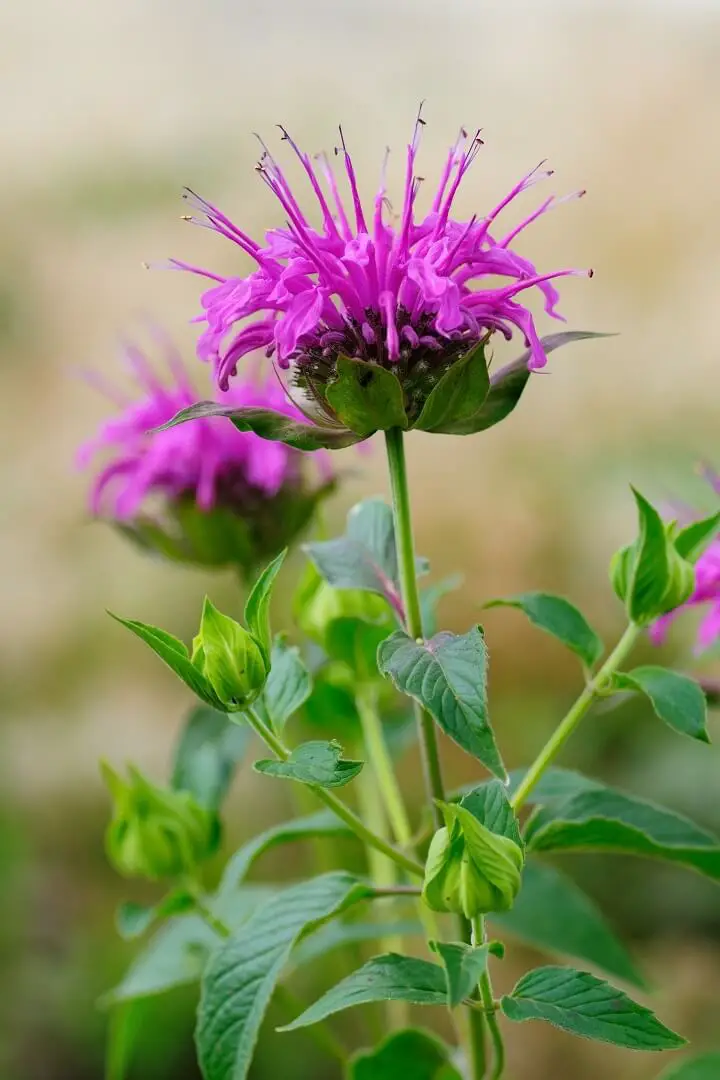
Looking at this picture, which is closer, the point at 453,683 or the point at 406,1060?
the point at 453,683

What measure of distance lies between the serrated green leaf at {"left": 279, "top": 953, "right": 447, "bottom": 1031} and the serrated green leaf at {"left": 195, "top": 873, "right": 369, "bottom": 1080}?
2 cm

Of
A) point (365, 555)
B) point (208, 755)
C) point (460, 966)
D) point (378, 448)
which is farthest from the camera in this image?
point (378, 448)

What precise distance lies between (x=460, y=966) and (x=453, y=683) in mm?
65

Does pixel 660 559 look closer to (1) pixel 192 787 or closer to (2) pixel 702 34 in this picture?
(1) pixel 192 787

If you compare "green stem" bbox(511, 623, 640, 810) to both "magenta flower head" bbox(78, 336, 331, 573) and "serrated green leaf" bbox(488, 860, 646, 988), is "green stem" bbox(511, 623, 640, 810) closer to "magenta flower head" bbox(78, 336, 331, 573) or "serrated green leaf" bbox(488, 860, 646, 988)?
"serrated green leaf" bbox(488, 860, 646, 988)

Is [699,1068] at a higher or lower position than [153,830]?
lower

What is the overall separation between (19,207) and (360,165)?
565 mm

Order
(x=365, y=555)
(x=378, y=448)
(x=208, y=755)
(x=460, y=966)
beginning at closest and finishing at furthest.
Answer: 1. (x=460, y=966)
2. (x=365, y=555)
3. (x=208, y=755)
4. (x=378, y=448)

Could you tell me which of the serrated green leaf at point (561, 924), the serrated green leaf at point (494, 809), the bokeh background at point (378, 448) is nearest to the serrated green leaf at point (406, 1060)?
the serrated green leaf at point (561, 924)

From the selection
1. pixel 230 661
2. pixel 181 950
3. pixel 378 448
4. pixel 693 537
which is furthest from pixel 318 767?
pixel 378 448

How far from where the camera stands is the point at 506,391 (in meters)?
0.29

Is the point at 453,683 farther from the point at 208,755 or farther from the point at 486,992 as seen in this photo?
the point at 208,755

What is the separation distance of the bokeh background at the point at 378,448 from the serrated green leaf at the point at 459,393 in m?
0.79

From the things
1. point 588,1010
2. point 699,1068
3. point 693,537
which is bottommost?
point 699,1068
